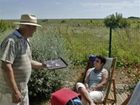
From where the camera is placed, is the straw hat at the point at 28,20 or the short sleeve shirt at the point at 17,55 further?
the straw hat at the point at 28,20

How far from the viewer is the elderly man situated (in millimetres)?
4301

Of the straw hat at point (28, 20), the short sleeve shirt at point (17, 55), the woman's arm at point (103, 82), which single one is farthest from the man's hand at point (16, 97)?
the woman's arm at point (103, 82)

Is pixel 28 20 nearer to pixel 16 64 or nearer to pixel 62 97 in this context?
pixel 16 64

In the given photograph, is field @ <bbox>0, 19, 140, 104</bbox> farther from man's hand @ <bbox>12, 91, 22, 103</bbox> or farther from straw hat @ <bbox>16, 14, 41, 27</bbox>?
man's hand @ <bbox>12, 91, 22, 103</bbox>

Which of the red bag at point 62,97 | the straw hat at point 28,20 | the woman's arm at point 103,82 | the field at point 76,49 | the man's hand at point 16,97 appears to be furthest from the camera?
the field at point 76,49

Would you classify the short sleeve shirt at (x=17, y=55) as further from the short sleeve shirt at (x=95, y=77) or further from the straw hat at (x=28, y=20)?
the short sleeve shirt at (x=95, y=77)

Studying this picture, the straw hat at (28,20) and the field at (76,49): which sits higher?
the straw hat at (28,20)

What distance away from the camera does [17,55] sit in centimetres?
441

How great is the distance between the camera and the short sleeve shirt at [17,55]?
4.33 meters

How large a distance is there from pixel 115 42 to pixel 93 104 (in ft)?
29.6

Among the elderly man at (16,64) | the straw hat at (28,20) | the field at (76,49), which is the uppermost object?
the straw hat at (28,20)

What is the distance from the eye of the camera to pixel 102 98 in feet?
21.6

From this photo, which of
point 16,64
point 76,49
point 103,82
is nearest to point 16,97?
point 16,64

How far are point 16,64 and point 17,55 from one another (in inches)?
4.0
